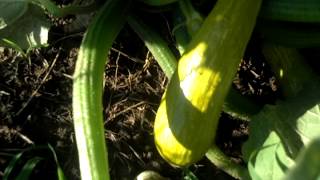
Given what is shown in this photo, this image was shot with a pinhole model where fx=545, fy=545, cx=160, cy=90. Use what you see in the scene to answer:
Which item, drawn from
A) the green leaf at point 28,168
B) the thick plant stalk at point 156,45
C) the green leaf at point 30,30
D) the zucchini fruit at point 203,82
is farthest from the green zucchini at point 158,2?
the green leaf at point 28,168

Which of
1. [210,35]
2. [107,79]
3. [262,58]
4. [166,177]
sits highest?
[210,35]

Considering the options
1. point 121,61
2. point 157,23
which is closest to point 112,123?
point 121,61

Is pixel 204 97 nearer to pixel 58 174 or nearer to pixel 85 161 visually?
pixel 85 161

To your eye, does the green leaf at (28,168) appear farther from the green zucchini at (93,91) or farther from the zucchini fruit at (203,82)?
the zucchini fruit at (203,82)

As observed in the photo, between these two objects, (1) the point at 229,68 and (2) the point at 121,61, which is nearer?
(1) the point at 229,68

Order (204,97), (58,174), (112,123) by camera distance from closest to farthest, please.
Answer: (204,97) → (58,174) → (112,123)

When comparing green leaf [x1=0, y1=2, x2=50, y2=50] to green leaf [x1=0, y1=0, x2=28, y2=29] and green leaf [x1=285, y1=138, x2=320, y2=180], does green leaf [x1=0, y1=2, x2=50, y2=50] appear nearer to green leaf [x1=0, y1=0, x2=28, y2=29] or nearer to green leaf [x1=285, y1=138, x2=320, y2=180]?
green leaf [x1=0, y1=0, x2=28, y2=29]

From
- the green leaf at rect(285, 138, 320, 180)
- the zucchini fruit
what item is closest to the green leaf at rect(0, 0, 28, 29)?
the zucchini fruit

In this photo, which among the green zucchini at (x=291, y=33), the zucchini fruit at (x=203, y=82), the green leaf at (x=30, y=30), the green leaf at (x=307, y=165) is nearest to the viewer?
the green leaf at (x=307, y=165)
